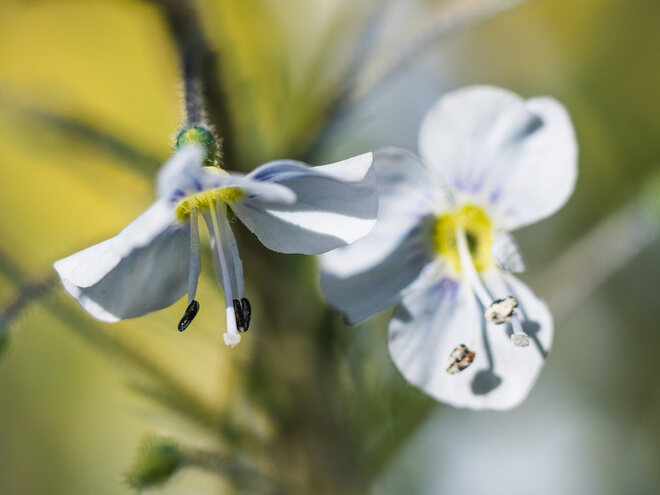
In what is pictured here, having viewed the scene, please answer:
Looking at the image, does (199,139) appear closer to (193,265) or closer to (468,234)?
(193,265)

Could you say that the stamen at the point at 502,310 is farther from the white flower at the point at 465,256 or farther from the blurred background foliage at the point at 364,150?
the blurred background foliage at the point at 364,150

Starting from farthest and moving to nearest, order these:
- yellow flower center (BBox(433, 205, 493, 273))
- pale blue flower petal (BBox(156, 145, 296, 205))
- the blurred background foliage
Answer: the blurred background foliage, yellow flower center (BBox(433, 205, 493, 273)), pale blue flower petal (BBox(156, 145, 296, 205))

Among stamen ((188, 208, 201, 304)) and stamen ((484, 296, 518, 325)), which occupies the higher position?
stamen ((188, 208, 201, 304))

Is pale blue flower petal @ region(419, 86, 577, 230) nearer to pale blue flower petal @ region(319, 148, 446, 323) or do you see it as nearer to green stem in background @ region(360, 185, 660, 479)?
pale blue flower petal @ region(319, 148, 446, 323)

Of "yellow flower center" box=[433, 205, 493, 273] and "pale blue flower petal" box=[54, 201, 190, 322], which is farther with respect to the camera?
"yellow flower center" box=[433, 205, 493, 273]

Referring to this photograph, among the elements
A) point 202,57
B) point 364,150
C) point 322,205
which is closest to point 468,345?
point 322,205

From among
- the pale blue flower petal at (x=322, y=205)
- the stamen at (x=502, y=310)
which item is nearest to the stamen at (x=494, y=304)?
the stamen at (x=502, y=310)

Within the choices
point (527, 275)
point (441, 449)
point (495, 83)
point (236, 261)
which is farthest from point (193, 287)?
point (495, 83)

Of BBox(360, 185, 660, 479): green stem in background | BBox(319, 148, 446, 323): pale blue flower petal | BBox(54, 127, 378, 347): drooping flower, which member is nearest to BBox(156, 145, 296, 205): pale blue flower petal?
BBox(54, 127, 378, 347): drooping flower
